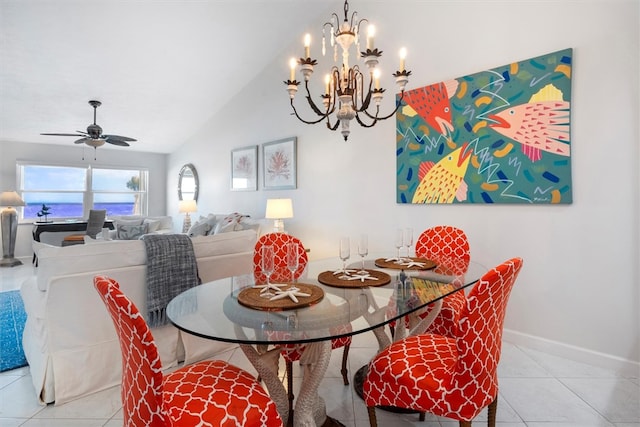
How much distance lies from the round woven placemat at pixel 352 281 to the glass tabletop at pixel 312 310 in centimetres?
2

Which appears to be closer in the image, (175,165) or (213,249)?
(213,249)

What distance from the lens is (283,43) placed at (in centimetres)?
468

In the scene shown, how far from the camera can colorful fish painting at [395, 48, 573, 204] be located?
244cm

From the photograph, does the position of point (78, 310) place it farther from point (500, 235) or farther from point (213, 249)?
point (500, 235)

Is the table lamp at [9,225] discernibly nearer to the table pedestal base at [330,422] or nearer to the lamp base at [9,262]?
the lamp base at [9,262]

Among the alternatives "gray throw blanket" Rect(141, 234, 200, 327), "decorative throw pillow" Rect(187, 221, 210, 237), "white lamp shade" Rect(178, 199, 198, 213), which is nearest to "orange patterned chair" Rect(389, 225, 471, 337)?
"gray throw blanket" Rect(141, 234, 200, 327)

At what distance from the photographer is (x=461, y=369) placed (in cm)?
123

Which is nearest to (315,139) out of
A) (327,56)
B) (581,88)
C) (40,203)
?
(327,56)

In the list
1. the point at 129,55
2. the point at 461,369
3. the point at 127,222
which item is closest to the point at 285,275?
the point at 461,369

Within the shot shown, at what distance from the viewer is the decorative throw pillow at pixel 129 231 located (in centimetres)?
570

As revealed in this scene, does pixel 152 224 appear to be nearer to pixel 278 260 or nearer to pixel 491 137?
pixel 278 260

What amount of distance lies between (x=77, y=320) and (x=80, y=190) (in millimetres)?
6021

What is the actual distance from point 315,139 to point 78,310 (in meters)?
3.02

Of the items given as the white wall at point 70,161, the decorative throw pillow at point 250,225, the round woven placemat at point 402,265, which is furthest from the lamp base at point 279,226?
the white wall at point 70,161
